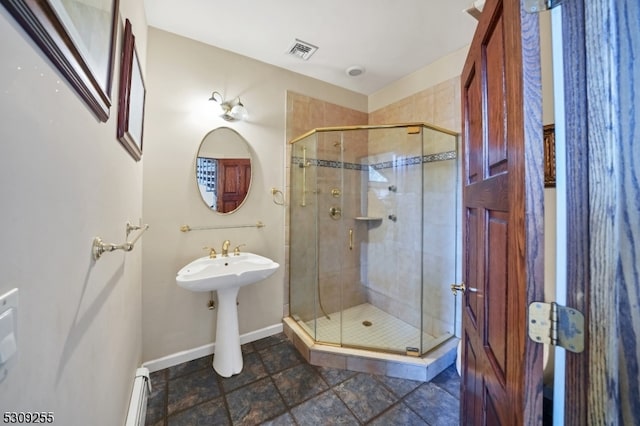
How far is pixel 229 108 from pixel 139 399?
2.02 m

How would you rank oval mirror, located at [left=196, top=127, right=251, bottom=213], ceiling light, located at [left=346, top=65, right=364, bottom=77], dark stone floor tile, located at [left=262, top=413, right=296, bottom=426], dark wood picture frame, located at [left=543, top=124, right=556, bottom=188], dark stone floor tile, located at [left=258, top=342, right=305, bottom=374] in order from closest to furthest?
1. dark wood picture frame, located at [left=543, top=124, right=556, bottom=188]
2. dark stone floor tile, located at [left=262, top=413, right=296, bottom=426]
3. dark stone floor tile, located at [left=258, top=342, right=305, bottom=374]
4. oval mirror, located at [left=196, top=127, right=251, bottom=213]
5. ceiling light, located at [left=346, top=65, right=364, bottom=77]

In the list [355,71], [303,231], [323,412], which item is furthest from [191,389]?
[355,71]

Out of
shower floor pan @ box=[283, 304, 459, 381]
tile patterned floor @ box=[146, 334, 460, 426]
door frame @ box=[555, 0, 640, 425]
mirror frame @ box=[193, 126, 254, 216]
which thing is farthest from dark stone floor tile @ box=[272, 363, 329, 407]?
door frame @ box=[555, 0, 640, 425]

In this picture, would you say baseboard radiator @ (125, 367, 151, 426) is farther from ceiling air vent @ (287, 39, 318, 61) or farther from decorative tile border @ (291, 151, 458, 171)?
ceiling air vent @ (287, 39, 318, 61)

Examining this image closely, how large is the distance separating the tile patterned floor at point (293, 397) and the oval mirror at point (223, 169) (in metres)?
1.26

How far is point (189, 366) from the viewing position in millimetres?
1775

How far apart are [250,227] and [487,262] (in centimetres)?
178

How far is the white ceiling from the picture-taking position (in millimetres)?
1553

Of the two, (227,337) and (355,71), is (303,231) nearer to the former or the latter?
(227,337)

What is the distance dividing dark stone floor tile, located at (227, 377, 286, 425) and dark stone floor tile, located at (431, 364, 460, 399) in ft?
3.60

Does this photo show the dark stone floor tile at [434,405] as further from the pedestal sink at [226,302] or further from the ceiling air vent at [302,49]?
the ceiling air vent at [302,49]

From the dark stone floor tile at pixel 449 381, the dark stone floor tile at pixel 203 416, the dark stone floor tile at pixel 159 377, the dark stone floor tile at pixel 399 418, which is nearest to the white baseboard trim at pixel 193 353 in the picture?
the dark stone floor tile at pixel 159 377

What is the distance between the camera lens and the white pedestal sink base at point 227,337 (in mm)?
1704

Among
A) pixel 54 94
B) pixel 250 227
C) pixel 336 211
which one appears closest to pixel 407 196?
pixel 336 211
